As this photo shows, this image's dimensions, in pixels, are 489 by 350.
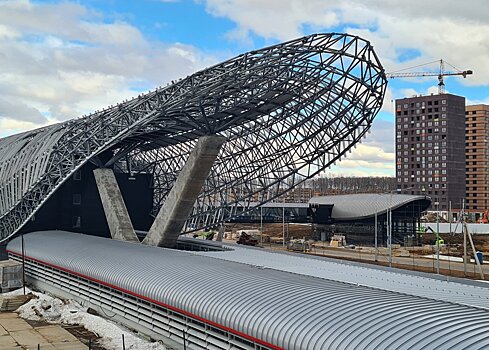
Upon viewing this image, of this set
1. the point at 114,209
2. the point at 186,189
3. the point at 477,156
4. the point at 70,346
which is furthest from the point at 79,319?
the point at 477,156

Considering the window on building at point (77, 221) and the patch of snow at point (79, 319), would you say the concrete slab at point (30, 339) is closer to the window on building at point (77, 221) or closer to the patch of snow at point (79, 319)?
the patch of snow at point (79, 319)

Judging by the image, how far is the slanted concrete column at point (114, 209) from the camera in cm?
4488

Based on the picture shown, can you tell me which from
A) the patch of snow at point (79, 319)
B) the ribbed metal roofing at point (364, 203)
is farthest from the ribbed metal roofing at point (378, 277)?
the ribbed metal roofing at point (364, 203)

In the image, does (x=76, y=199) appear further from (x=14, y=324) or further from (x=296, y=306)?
(x=296, y=306)

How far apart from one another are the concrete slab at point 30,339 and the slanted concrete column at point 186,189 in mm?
14837

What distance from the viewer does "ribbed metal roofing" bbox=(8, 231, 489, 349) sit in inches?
549

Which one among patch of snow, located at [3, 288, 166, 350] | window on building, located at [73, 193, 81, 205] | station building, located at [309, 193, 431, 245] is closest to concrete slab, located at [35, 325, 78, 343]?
patch of snow, located at [3, 288, 166, 350]

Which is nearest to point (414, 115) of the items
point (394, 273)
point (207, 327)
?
point (394, 273)

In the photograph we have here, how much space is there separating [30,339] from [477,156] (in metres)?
159

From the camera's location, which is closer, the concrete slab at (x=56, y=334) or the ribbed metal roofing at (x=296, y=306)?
the ribbed metal roofing at (x=296, y=306)

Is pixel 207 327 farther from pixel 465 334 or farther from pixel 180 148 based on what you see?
pixel 180 148

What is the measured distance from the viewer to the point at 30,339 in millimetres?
26375

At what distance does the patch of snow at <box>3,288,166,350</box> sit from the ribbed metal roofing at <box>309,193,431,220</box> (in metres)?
56.4

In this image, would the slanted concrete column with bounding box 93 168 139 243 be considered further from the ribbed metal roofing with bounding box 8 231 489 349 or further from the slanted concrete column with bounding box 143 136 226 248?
the ribbed metal roofing with bounding box 8 231 489 349
